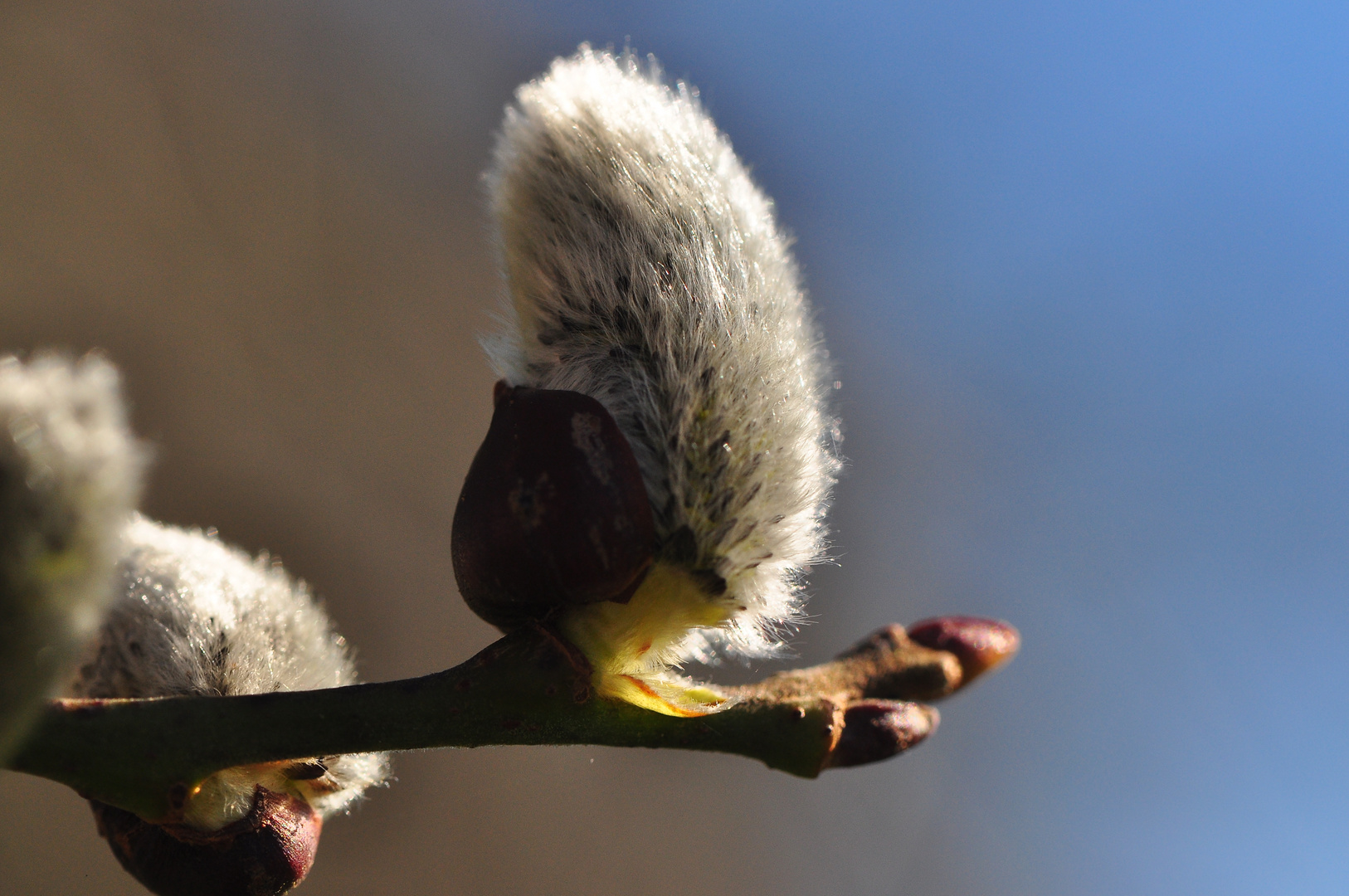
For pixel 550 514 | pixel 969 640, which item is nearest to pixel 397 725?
pixel 550 514

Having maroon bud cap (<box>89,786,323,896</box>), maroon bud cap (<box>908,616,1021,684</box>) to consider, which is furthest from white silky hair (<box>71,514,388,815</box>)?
maroon bud cap (<box>908,616,1021,684</box>)

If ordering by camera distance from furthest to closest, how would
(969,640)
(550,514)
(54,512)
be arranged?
1. (969,640)
2. (550,514)
3. (54,512)

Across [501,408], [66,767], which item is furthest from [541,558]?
[66,767]

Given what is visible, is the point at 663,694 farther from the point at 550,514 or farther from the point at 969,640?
the point at 969,640

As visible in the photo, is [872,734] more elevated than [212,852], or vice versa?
[872,734]

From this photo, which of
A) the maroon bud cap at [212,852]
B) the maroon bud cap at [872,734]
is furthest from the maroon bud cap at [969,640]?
the maroon bud cap at [212,852]
